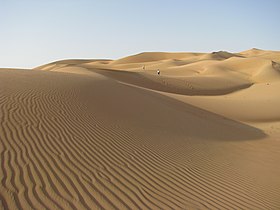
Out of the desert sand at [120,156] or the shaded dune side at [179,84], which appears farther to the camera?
the shaded dune side at [179,84]

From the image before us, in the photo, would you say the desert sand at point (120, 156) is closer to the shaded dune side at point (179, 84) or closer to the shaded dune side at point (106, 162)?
the shaded dune side at point (106, 162)

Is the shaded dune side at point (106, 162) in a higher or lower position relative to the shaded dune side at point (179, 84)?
higher

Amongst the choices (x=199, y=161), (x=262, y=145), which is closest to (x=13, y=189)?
(x=199, y=161)

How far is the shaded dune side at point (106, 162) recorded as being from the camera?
179 inches

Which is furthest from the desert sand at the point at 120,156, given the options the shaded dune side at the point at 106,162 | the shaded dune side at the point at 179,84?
the shaded dune side at the point at 179,84

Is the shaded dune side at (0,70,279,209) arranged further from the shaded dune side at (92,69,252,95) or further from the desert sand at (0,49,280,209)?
the shaded dune side at (92,69,252,95)

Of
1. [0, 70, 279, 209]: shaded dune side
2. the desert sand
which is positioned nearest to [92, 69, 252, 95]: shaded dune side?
the desert sand

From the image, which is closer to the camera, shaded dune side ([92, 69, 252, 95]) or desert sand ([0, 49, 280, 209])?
desert sand ([0, 49, 280, 209])

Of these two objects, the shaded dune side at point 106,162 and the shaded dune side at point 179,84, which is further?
the shaded dune side at point 179,84

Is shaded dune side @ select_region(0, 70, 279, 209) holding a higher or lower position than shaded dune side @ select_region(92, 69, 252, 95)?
higher

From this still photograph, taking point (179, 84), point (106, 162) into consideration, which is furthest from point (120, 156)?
point (179, 84)

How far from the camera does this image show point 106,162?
5.90m

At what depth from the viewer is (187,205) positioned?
488cm

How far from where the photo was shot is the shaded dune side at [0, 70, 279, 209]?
14.9ft
